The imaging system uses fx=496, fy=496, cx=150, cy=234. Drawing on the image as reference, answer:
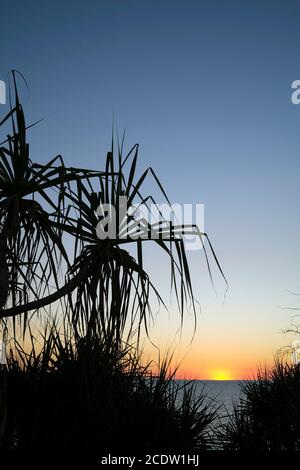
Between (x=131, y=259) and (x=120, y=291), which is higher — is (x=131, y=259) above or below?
above

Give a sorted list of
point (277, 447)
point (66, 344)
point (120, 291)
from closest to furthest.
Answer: point (120, 291)
point (66, 344)
point (277, 447)

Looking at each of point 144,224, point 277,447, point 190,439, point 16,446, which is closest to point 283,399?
point 277,447

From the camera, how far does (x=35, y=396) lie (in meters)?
5.63

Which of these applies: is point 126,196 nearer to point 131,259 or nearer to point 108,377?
point 131,259

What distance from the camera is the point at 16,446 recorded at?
5.29 m

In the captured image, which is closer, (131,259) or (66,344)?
(131,259)

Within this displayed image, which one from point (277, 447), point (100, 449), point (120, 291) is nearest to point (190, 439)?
point (100, 449)

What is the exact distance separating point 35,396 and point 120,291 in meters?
2.11

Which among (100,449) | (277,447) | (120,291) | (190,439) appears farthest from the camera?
(277,447)

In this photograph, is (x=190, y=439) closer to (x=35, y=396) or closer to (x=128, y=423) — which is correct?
(x=128, y=423)

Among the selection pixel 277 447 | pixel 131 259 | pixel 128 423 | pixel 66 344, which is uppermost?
pixel 131 259

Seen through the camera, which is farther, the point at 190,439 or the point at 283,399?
the point at 283,399

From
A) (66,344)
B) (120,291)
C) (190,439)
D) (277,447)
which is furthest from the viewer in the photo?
(277,447)

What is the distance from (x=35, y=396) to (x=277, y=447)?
5.33 metres
